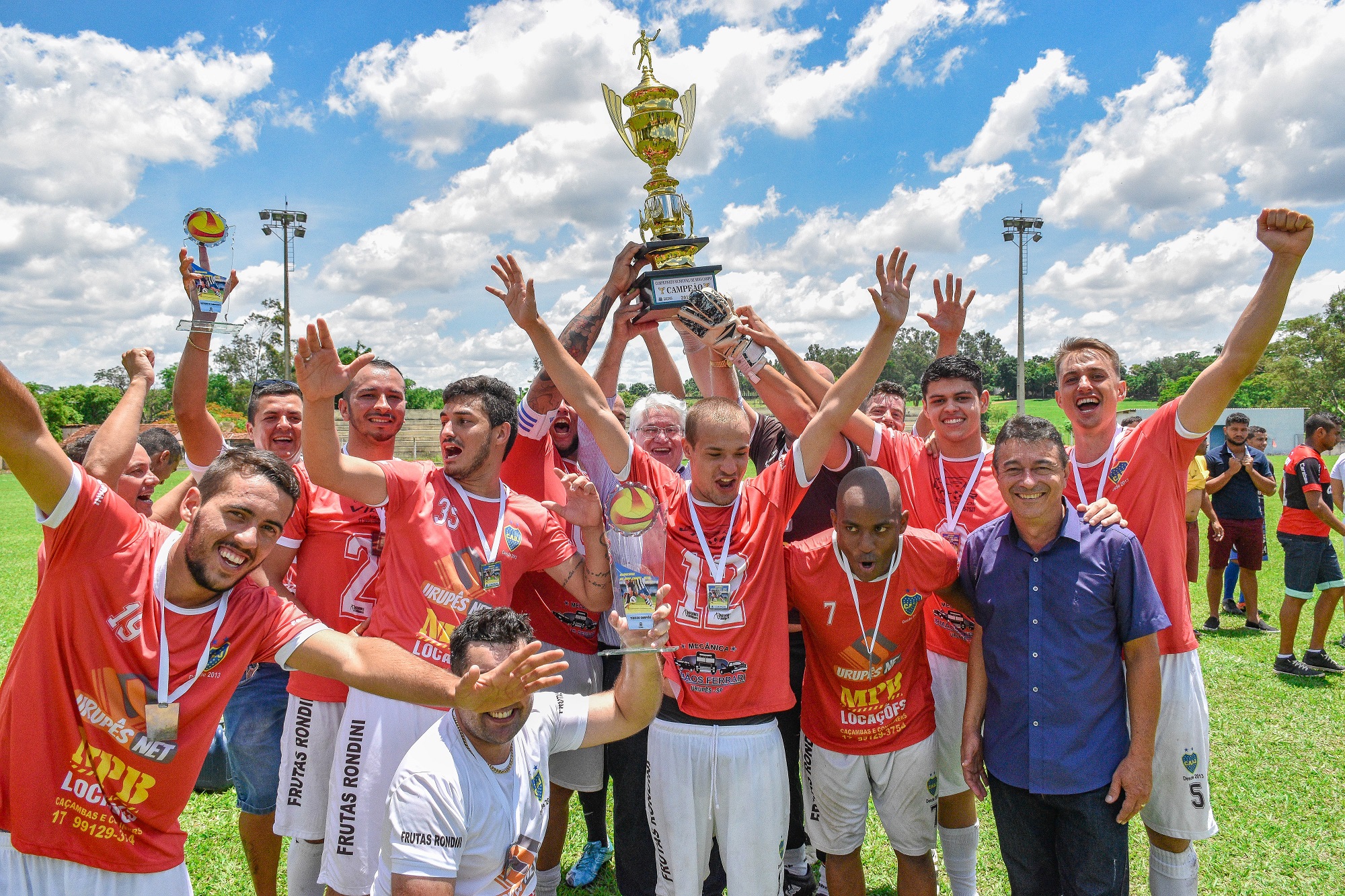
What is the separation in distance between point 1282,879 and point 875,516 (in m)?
3.70

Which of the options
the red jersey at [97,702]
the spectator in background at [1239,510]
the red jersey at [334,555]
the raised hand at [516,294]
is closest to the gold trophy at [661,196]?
the raised hand at [516,294]

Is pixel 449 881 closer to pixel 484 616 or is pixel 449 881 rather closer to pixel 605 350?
pixel 484 616

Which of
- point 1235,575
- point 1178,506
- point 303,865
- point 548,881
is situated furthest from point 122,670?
point 1235,575

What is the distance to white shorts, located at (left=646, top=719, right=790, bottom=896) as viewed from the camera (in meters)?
3.43

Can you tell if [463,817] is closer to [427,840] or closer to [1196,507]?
[427,840]

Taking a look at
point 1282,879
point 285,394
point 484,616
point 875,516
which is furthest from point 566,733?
point 1282,879

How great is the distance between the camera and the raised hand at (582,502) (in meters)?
3.41

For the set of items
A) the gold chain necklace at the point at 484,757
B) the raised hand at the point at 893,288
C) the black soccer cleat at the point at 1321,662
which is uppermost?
the raised hand at the point at 893,288

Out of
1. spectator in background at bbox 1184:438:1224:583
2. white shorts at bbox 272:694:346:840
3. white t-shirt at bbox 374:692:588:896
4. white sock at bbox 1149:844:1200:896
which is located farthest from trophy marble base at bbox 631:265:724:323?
spectator in background at bbox 1184:438:1224:583

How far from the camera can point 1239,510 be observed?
396 inches

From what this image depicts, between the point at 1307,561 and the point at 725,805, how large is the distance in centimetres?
826

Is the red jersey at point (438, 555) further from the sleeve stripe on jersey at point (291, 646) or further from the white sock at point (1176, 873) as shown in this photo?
the white sock at point (1176, 873)

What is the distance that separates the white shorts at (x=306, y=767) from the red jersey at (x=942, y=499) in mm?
3174

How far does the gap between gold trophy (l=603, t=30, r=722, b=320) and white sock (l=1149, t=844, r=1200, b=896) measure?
12.5ft
